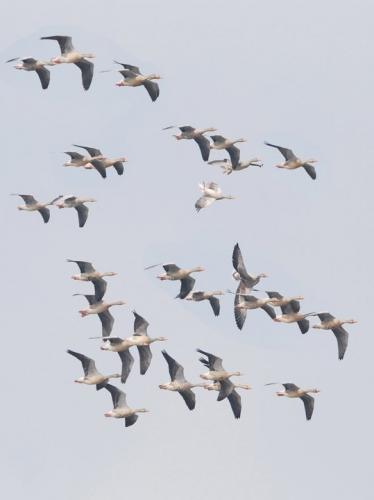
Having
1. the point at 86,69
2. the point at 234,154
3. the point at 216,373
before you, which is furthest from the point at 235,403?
the point at 86,69

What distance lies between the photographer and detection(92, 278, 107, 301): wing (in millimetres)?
97938

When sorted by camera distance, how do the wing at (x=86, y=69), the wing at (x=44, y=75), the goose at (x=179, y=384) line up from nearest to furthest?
the goose at (x=179, y=384), the wing at (x=86, y=69), the wing at (x=44, y=75)

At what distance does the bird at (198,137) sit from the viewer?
327 ft

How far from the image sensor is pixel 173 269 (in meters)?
97.0

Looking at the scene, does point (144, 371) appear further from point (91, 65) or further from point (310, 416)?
point (91, 65)

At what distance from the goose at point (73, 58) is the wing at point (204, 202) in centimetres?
714

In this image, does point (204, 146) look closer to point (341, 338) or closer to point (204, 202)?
point (204, 202)

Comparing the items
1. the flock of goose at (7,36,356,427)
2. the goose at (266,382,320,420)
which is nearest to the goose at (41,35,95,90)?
the flock of goose at (7,36,356,427)

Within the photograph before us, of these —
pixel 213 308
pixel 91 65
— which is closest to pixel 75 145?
pixel 91 65

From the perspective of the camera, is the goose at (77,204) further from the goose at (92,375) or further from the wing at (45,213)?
the goose at (92,375)

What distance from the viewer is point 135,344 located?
94.9m

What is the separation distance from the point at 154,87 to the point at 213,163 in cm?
548

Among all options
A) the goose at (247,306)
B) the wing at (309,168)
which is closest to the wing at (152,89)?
the wing at (309,168)

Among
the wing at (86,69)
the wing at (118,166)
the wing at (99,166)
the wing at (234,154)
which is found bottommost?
the wing at (234,154)
